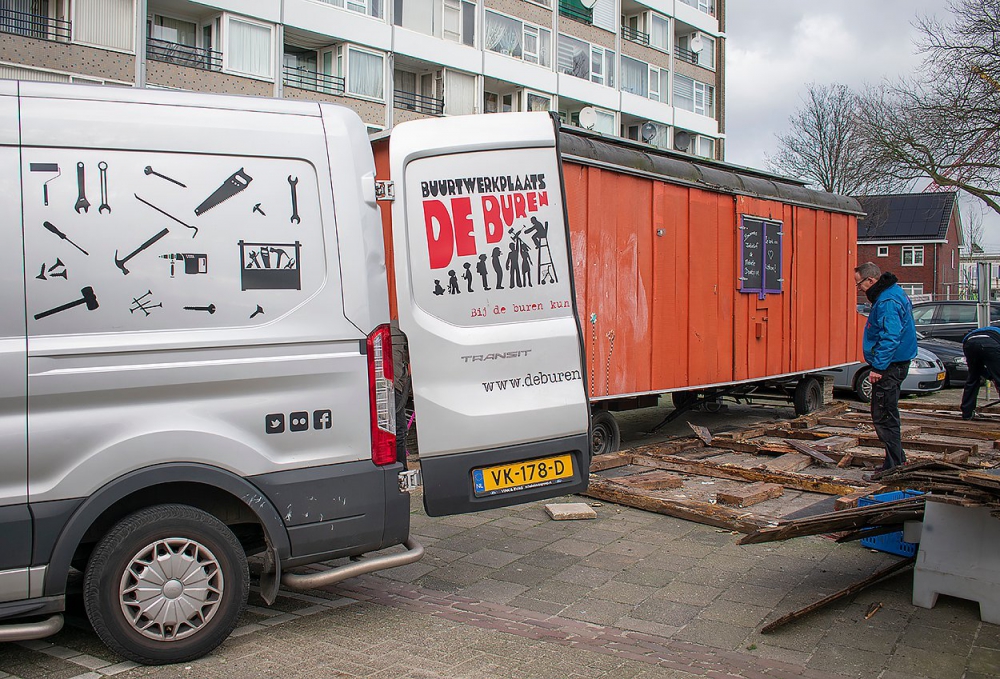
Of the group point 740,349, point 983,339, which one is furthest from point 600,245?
point 983,339

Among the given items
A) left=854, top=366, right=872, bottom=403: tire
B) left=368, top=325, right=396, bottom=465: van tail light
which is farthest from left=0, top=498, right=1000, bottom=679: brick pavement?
left=854, top=366, right=872, bottom=403: tire

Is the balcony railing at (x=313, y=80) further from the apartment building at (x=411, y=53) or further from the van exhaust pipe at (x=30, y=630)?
the van exhaust pipe at (x=30, y=630)

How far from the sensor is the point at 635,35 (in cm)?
4088

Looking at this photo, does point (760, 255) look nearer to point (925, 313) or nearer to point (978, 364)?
point (978, 364)

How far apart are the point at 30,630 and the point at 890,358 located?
257 inches

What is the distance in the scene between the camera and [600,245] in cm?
866

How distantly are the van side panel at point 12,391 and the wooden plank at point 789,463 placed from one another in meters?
6.11

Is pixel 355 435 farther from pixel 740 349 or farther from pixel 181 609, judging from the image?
pixel 740 349

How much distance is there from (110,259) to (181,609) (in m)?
1.56

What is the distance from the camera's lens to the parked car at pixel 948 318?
19438 millimetres

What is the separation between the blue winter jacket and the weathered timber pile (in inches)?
35.6

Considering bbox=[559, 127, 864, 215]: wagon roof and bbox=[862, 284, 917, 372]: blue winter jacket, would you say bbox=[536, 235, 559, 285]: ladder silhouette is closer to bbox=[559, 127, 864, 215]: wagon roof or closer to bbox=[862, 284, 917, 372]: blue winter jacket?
bbox=[559, 127, 864, 215]: wagon roof

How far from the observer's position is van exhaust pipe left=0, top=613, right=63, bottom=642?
11.8ft

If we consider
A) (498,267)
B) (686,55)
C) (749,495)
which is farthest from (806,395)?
(686,55)
